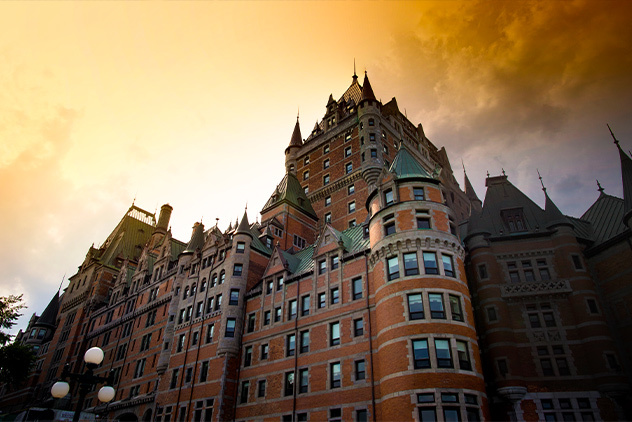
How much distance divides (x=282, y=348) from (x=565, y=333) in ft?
78.7

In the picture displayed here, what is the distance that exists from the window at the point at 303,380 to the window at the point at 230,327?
32.9 ft

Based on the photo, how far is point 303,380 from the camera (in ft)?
124

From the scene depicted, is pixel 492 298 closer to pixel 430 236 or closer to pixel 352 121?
pixel 430 236

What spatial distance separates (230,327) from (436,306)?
22.9 metres

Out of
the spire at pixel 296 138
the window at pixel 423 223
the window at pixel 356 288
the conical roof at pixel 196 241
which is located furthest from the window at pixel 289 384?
the spire at pixel 296 138

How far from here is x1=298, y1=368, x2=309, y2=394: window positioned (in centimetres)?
3712

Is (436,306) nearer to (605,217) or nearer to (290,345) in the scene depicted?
(290,345)

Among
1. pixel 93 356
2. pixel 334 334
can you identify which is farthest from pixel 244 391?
pixel 93 356

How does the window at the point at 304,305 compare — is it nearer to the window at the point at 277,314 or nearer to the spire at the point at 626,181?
the window at the point at 277,314

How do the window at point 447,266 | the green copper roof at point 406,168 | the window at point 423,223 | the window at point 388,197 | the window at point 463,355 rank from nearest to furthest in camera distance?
the window at point 463,355, the window at point 447,266, the window at point 423,223, the window at point 388,197, the green copper roof at point 406,168

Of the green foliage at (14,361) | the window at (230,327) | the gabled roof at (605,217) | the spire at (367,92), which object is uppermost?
the spire at (367,92)

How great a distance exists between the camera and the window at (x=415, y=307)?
3178 centimetres

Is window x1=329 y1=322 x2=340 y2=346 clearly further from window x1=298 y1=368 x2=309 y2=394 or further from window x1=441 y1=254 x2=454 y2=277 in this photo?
window x1=441 y1=254 x2=454 y2=277

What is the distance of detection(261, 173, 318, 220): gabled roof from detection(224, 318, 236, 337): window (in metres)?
20.8
